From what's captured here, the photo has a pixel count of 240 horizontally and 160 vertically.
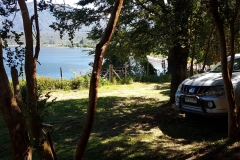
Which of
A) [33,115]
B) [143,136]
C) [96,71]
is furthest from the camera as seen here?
[143,136]

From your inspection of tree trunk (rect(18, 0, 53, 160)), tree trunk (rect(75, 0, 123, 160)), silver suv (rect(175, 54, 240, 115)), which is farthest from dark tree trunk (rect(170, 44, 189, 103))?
tree trunk (rect(75, 0, 123, 160))

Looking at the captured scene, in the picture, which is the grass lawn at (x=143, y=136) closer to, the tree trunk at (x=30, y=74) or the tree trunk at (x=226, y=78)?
the tree trunk at (x=226, y=78)

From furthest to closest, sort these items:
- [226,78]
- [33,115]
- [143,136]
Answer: [143,136]
[226,78]
[33,115]

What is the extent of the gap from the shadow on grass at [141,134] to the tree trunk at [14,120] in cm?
225

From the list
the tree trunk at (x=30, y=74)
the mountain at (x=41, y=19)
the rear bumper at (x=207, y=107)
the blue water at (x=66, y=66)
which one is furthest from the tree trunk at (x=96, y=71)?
the rear bumper at (x=207, y=107)

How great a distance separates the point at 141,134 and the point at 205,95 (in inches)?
66.2

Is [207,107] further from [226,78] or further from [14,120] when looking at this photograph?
[14,120]

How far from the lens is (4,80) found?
3039mm

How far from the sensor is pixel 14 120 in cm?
309

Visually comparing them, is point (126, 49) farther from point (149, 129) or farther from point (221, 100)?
point (221, 100)

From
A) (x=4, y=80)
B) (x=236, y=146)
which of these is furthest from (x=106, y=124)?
(x=4, y=80)

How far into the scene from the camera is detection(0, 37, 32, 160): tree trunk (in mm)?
3044

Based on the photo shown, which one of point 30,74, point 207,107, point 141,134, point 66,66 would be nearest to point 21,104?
point 30,74

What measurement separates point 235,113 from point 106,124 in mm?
3739
